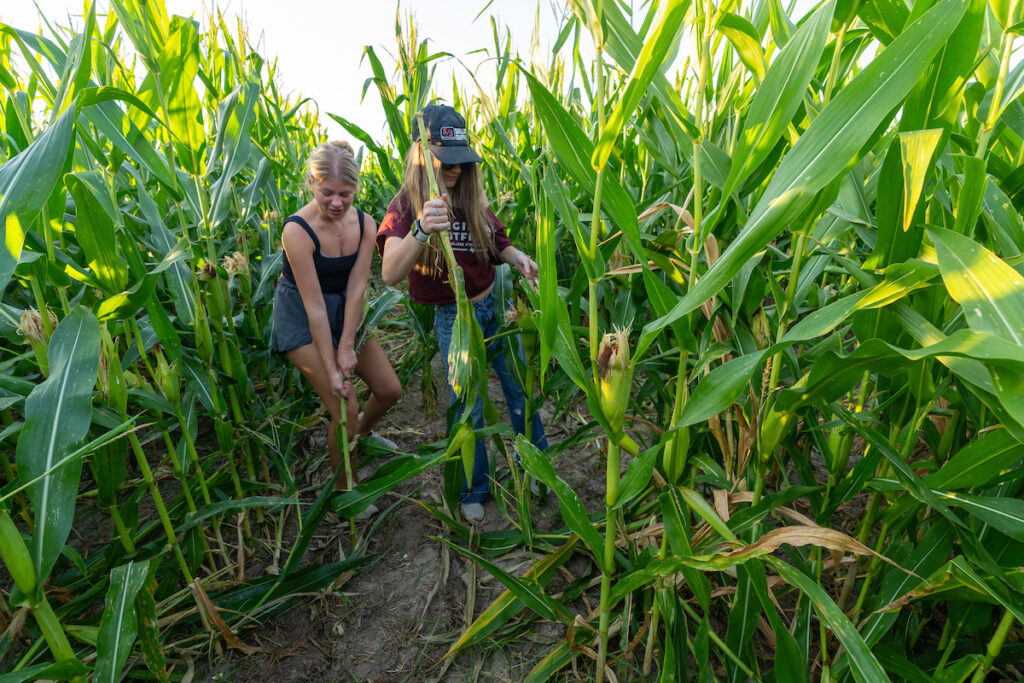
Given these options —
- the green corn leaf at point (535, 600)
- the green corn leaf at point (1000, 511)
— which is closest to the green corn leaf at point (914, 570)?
the green corn leaf at point (1000, 511)

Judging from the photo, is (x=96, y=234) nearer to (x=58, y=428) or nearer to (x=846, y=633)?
(x=58, y=428)

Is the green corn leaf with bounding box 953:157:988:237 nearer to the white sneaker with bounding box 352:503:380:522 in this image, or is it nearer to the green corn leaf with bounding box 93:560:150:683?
the green corn leaf with bounding box 93:560:150:683

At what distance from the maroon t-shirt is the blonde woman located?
0.18m

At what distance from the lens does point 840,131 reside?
63 cm

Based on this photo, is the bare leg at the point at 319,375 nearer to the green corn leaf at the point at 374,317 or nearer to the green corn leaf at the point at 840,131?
the green corn leaf at the point at 374,317

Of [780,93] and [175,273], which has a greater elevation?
[780,93]

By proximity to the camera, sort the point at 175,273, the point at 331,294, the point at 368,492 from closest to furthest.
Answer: the point at 368,492
the point at 175,273
the point at 331,294

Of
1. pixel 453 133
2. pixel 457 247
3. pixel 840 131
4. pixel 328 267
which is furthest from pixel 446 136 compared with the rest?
pixel 840 131

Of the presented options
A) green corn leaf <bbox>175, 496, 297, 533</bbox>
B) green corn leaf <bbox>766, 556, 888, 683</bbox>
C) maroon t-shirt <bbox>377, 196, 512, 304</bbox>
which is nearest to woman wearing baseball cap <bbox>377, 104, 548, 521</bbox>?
maroon t-shirt <bbox>377, 196, 512, 304</bbox>

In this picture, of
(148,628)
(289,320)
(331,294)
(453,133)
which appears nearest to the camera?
(148,628)

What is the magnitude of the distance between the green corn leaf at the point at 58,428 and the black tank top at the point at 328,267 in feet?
3.01

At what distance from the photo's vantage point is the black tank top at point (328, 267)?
6.32 ft

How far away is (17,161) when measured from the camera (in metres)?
0.79

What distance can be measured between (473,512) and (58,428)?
1.31 m
